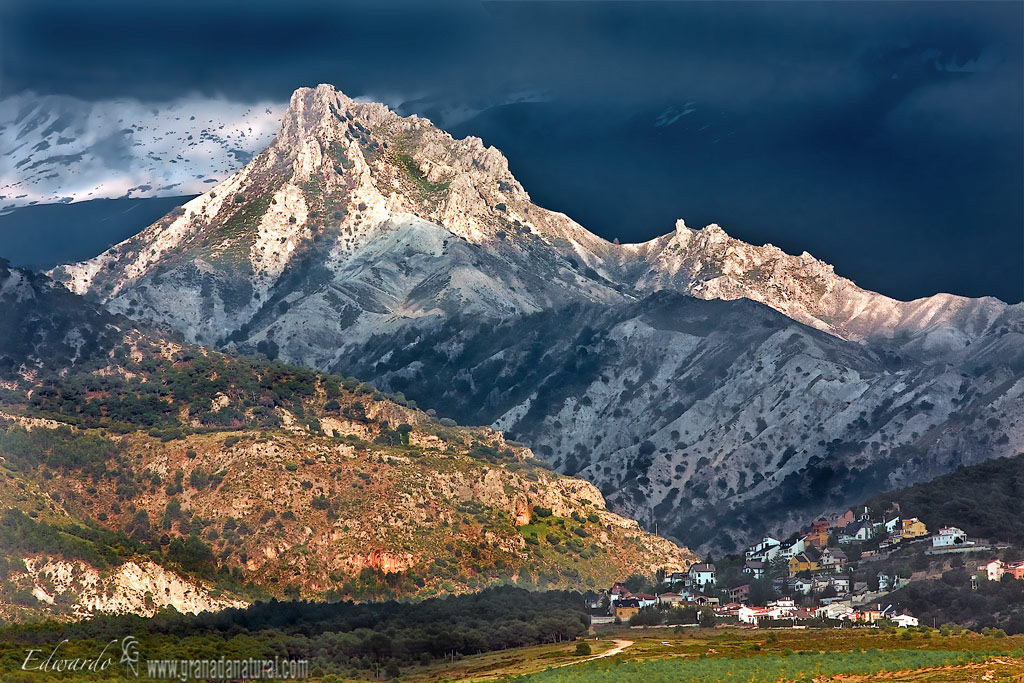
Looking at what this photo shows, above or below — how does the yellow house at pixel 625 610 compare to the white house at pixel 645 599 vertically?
below

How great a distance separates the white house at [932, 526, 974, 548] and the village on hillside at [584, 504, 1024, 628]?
0.10m

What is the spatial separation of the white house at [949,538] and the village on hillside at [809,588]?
10 cm

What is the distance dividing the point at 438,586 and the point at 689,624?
37.1m

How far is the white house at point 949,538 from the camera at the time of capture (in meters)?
188

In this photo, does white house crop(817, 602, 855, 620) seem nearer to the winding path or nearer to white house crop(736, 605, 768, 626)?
white house crop(736, 605, 768, 626)

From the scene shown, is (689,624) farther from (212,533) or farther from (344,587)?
(212,533)

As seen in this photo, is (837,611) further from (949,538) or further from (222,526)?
(222,526)

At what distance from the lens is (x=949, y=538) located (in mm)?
189125

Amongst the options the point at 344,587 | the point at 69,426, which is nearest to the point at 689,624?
the point at 344,587

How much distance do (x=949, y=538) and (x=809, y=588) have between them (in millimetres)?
21943

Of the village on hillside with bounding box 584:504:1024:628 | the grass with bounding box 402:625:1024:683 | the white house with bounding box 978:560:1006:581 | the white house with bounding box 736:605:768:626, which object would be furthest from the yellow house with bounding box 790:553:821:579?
the grass with bounding box 402:625:1024:683

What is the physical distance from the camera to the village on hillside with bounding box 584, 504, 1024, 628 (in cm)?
15638

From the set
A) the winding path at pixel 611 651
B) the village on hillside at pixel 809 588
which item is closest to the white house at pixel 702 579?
the village on hillside at pixel 809 588

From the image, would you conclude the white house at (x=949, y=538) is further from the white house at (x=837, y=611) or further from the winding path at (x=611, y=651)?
the winding path at (x=611, y=651)
